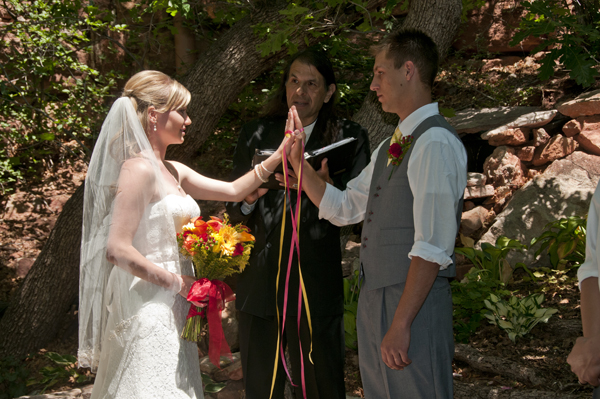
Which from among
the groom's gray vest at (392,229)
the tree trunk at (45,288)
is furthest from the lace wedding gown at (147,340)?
the tree trunk at (45,288)

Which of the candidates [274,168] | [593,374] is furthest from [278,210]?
[593,374]

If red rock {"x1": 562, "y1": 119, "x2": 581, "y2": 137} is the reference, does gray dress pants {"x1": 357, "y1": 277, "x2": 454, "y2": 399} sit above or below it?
below

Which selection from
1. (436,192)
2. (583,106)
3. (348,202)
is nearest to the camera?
(436,192)

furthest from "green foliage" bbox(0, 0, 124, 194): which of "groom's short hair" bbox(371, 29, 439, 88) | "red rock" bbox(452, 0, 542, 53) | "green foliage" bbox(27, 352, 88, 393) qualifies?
"red rock" bbox(452, 0, 542, 53)

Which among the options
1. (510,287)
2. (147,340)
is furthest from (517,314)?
(147,340)

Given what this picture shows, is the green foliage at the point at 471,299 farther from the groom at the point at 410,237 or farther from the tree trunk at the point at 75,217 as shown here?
the tree trunk at the point at 75,217

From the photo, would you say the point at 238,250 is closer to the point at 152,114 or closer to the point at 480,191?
the point at 152,114

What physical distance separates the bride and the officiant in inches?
16.4

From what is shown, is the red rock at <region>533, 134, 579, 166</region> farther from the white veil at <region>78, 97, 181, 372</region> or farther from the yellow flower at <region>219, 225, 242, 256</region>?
the white veil at <region>78, 97, 181, 372</region>

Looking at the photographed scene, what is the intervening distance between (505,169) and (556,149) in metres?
0.60

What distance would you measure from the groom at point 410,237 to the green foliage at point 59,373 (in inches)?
132

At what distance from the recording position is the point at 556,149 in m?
5.95

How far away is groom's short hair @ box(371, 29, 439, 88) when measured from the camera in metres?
2.34

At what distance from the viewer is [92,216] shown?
257 cm
